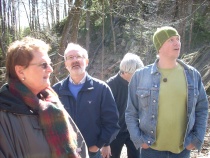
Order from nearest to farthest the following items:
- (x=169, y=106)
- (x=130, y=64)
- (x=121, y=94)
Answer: (x=169, y=106) < (x=130, y=64) < (x=121, y=94)

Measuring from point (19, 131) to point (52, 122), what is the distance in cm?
22

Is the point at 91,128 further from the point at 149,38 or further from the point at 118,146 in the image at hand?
the point at 149,38

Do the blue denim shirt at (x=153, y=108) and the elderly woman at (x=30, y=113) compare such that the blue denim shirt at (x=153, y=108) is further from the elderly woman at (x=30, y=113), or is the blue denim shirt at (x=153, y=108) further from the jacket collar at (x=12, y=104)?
the jacket collar at (x=12, y=104)

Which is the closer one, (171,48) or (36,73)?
(36,73)

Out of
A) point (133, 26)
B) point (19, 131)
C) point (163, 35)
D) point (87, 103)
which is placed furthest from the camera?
point (133, 26)

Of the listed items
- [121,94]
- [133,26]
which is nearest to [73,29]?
[121,94]

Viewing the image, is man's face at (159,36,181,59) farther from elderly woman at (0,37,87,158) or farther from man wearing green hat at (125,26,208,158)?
elderly woman at (0,37,87,158)

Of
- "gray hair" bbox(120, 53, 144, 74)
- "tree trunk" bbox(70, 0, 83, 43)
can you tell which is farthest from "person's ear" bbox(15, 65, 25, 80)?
"tree trunk" bbox(70, 0, 83, 43)

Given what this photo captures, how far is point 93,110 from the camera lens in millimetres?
3268

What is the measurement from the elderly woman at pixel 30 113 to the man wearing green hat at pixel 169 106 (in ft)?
3.55

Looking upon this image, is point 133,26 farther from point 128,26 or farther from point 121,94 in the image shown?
point 121,94

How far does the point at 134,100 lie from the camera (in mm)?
3283

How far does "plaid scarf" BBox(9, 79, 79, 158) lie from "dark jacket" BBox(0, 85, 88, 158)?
31mm

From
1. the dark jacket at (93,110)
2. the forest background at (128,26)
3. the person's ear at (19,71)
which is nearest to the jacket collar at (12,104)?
the person's ear at (19,71)
